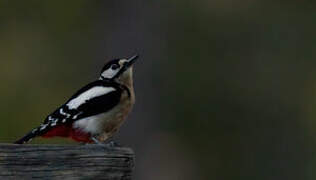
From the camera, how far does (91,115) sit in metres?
5.16

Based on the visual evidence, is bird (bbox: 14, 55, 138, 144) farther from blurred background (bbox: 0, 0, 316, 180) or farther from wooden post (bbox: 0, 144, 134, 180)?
blurred background (bbox: 0, 0, 316, 180)

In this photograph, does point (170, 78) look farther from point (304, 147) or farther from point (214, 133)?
point (304, 147)

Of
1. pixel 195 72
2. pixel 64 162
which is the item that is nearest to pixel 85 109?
pixel 64 162

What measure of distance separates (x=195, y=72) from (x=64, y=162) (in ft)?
31.1

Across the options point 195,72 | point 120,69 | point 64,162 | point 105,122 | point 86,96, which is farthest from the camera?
point 195,72

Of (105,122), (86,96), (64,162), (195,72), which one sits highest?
(64,162)

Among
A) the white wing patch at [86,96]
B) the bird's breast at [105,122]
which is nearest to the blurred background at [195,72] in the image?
the white wing patch at [86,96]

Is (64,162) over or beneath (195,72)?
over

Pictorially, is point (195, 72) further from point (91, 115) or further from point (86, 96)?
point (91, 115)

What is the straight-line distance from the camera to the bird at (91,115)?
5.04m

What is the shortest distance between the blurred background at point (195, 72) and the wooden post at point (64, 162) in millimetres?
6509

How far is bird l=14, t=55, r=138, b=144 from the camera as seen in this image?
16.5 ft

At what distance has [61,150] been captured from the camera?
3.18 metres

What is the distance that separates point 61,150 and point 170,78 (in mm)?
8450
